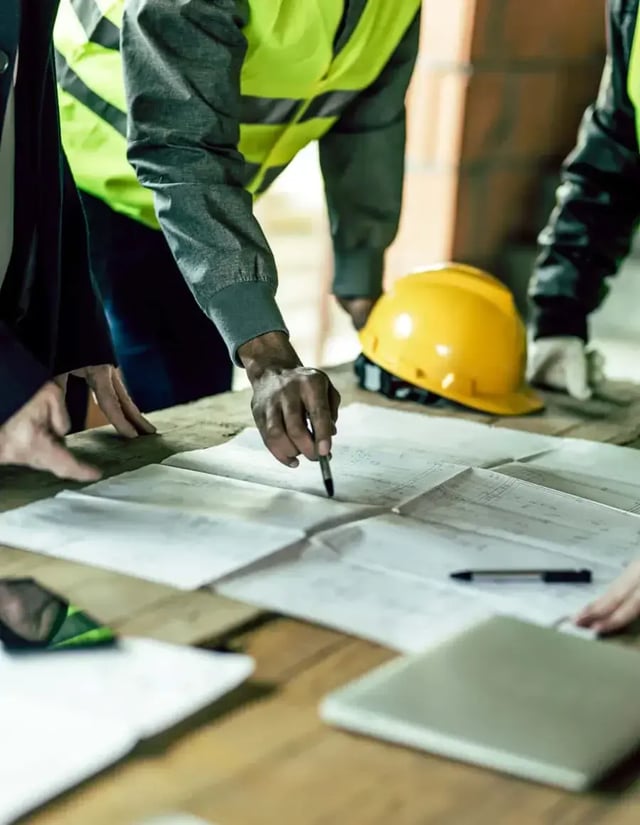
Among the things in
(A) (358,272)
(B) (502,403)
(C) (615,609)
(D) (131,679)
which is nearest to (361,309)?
(A) (358,272)

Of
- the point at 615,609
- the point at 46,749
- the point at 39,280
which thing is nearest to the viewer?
the point at 46,749

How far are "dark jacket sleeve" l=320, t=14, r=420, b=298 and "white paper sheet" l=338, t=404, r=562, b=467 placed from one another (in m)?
0.32

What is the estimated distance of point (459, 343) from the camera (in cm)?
164

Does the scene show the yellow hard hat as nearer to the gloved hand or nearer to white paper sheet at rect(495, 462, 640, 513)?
the gloved hand

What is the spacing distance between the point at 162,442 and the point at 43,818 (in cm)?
79

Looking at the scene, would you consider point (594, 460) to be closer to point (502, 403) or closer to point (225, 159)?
point (502, 403)

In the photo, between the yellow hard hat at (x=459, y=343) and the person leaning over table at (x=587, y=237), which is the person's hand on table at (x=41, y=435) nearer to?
the yellow hard hat at (x=459, y=343)

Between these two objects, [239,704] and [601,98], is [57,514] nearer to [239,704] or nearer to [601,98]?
[239,704]

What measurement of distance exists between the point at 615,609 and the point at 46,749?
1.45 ft

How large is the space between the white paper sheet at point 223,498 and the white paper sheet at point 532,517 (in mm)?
89

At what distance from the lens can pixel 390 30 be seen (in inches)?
63.7

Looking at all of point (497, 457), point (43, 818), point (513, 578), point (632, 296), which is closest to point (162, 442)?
point (497, 457)

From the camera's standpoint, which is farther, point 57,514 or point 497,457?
point 497,457

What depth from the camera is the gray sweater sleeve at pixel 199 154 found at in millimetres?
1338
